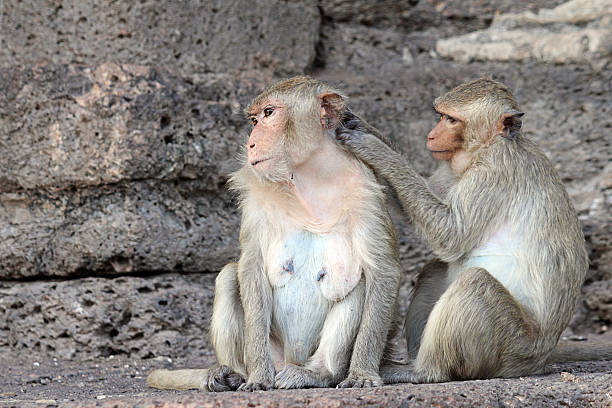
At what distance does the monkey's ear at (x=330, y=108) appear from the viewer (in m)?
4.01

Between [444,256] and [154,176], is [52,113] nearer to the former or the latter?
[154,176]

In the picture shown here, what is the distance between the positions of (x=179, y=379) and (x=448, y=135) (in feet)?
5.55

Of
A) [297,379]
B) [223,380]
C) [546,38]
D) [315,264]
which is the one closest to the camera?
[297,379]

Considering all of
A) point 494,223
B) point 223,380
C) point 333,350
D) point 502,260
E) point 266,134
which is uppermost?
point 266,134

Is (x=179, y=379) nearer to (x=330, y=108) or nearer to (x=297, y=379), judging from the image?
(x=297, y=379)

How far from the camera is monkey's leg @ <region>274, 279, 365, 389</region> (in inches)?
150

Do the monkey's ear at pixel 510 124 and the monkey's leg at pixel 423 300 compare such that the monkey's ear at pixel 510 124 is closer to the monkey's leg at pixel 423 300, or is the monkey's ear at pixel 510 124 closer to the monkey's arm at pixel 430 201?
the monkey's arm at pixel 430 201

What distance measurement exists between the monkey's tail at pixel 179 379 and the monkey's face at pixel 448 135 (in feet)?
4.92

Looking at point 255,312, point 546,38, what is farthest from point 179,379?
point 546,38

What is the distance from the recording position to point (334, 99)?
4.03 meters

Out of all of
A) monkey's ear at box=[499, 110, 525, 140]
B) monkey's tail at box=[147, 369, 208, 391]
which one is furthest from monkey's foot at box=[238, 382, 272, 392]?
monkey's ear at box=[499, 110, 525, 140]

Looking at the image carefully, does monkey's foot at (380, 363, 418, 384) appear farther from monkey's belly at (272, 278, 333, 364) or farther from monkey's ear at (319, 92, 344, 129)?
monkey's ear at (319, 92, 344, 129)

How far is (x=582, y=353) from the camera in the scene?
15.3 ft

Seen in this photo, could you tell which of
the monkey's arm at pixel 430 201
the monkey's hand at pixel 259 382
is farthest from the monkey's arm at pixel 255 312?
the monkey's arm at pixel 430 201
